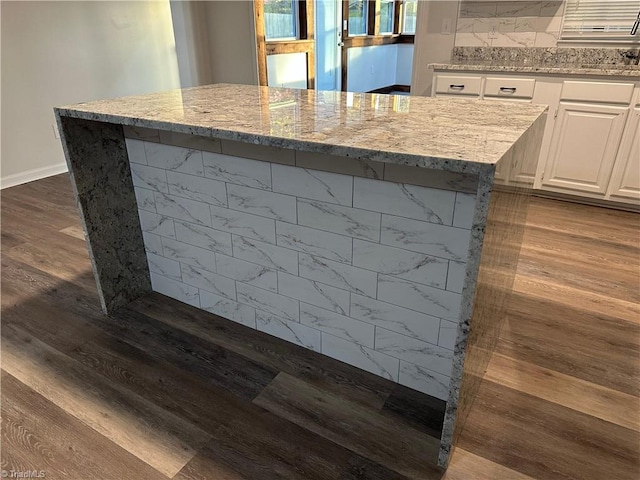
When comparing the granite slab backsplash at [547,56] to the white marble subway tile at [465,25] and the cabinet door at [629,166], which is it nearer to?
the white marble subway tile at [465,25]

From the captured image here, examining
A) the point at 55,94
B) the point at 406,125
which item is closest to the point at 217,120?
the point at 406,125

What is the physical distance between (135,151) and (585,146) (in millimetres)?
2800

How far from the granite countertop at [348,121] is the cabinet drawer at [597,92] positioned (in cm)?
166

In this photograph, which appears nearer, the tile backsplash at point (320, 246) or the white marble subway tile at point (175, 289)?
the tile backsplash at point (320, 246)

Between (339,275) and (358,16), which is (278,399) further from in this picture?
(358,16)

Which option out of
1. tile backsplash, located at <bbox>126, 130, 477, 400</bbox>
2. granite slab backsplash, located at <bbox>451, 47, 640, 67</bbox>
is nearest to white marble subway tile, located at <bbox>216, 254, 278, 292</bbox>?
tile backsplash, located at <bbox>126, 130, 477, 400</bbox>

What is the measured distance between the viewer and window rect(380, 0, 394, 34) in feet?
23.8

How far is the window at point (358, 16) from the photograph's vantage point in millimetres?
6676

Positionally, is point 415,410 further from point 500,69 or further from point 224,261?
point 500,69

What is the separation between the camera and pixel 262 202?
5.53 feet

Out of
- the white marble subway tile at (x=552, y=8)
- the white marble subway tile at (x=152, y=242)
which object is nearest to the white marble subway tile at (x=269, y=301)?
the white marble subway tile at (x=152, y=242)

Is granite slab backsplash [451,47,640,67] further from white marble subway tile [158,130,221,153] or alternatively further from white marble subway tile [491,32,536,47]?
white marble subway tile [158,130,221,153]

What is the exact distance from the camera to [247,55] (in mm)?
4348

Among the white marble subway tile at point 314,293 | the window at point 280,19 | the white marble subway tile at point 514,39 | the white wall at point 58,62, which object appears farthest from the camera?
the window at point 280,19
